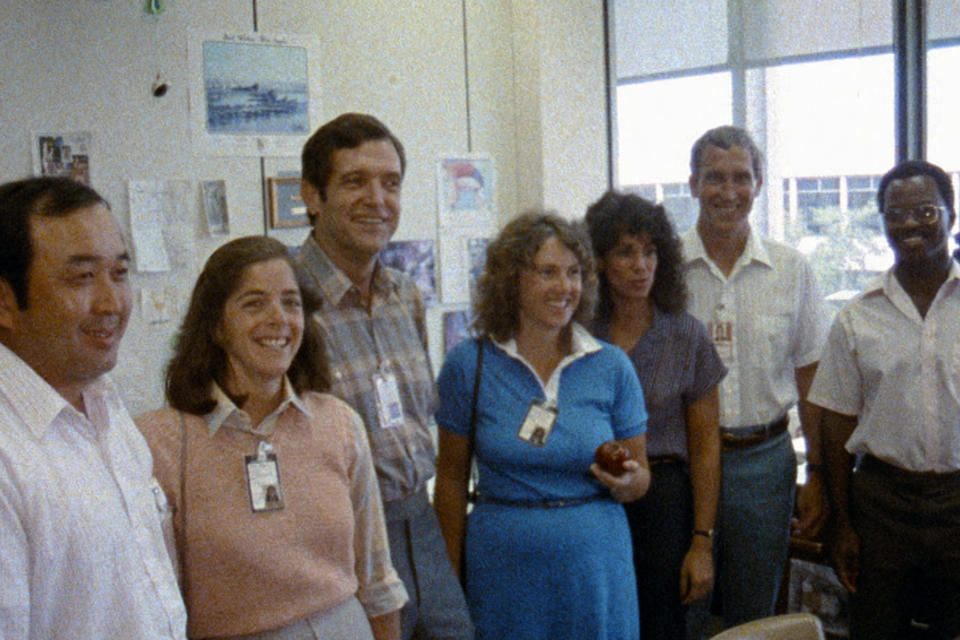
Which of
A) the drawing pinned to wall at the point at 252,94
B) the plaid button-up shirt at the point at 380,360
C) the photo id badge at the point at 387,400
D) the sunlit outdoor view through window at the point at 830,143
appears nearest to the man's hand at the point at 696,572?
the plaid button-up shirt at the point at 380,360

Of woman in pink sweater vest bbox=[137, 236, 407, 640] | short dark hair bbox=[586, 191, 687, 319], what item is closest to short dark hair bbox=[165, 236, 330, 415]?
woman in pink sweater vest bbox=[137, 236, 407, 640]

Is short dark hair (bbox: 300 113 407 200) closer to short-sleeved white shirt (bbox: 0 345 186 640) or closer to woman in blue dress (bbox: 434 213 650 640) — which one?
woman in blue dress (bbox: 434 213 650 640)

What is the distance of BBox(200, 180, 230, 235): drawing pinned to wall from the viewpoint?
3.12m

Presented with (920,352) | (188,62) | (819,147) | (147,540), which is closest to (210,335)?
(147,540)

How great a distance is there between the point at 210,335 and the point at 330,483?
362 millimetres

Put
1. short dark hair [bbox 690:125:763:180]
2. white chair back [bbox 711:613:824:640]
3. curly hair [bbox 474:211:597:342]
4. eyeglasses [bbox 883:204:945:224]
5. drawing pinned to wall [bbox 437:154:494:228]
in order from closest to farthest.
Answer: white chair back [bbox 711:613:824:640], curly hair [bbox 474:211:597:342], eyeglasses [bbox 883:204:945:224], short dark hair [bbox 690:125:763:180], drawing pinned to wall [bbox 437:154:494:228]

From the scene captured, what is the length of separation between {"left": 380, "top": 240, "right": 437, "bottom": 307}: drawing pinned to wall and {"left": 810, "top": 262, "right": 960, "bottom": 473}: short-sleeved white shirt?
1.57 m

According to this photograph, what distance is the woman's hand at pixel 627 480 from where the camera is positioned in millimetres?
2266

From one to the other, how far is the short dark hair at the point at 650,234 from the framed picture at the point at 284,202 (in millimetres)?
1135

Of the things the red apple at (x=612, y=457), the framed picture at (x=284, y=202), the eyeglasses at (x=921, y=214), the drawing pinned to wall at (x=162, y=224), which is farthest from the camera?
the framed picture at (x=284, y=202)

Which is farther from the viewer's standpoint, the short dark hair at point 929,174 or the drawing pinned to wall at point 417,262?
the drawing pinned to wall at point 417,262

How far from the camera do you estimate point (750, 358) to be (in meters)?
2.79

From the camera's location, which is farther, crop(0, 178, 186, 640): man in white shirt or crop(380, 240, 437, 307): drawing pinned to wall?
crop(380, 240, 437, 307): drawing pinned to wall

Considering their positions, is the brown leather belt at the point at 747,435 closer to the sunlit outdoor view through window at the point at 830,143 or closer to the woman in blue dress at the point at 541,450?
the woman in blue dress at the point at 541,450
